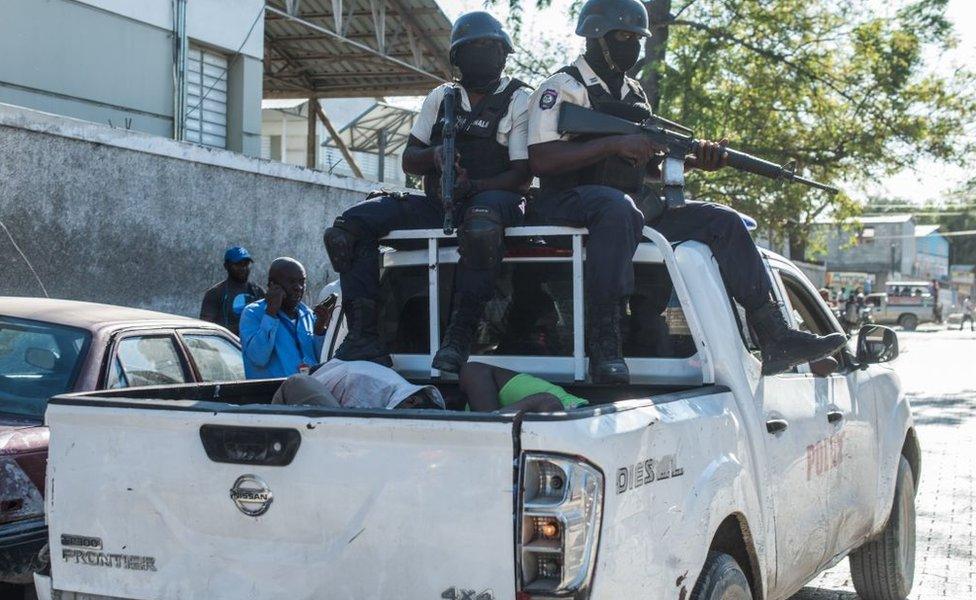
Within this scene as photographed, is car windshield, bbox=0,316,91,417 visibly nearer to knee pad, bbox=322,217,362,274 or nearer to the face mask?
knee pad, bbox=322,217,362,274

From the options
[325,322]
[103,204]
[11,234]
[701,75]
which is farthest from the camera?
[701,75]

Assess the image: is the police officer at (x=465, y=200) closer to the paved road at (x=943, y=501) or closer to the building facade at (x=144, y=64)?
the paved road at (x=943, y=501)

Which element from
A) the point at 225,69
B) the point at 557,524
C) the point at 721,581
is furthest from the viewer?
the point at 225,69

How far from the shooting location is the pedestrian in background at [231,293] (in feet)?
29.7

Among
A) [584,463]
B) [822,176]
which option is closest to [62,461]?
[584,463]

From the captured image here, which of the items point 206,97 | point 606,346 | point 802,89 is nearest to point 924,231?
point 802,89

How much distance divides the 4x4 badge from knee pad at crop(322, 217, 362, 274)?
1761mm

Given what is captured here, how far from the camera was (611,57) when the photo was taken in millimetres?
5070

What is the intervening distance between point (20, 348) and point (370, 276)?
2.09 m

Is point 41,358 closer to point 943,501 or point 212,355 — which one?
point 212,355

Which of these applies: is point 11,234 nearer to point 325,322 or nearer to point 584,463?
point 325,322

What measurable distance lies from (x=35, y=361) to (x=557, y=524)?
3757 mm

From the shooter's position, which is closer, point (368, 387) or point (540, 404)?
point (540, 404)

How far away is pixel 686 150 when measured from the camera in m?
5.14
